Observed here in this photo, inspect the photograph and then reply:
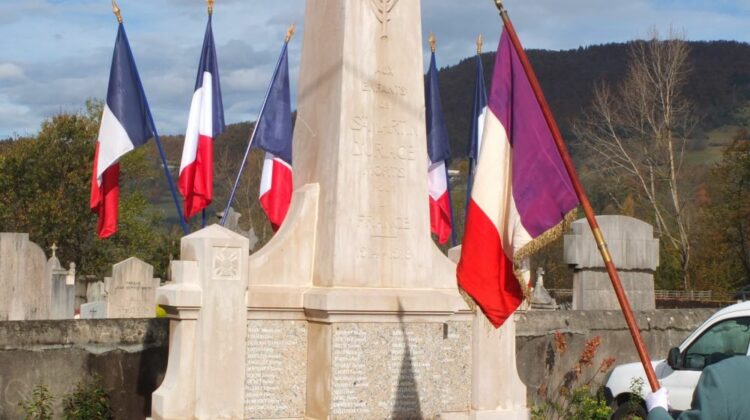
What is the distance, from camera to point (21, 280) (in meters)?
14.0

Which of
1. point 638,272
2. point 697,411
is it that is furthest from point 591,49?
point 697,411

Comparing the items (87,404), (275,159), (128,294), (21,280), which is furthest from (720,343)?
(128,294)

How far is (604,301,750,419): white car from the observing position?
1035 cm

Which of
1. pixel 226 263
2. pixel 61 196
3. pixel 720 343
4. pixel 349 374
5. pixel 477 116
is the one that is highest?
pixel 61 196

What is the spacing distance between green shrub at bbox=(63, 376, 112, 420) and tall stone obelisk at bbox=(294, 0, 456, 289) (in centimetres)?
227

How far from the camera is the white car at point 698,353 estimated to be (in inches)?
408

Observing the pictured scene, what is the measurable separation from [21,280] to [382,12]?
7091mm

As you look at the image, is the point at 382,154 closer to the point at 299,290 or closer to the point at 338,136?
the point at 338,136

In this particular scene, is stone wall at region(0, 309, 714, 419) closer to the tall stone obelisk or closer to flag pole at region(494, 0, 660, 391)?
the tall stone obelisk

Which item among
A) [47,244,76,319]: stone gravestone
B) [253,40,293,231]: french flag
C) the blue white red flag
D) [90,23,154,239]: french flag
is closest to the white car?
the blue white red flag

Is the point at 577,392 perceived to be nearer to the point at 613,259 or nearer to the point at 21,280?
the point at 613,259

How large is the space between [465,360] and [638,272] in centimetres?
604

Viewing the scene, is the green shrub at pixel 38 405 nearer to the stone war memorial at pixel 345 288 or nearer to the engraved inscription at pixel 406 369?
the stone war memorial at pixel 345 288

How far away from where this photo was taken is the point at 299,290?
30.7 ft
